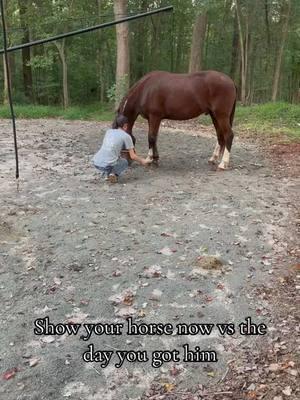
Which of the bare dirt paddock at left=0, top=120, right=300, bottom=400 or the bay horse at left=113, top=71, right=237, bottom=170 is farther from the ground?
the bay horse at left=113, top=71, right=237, bottom=170

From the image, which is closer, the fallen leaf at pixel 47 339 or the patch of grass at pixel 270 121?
the fallen leaf at pixel 47 339

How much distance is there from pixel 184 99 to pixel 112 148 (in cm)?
175

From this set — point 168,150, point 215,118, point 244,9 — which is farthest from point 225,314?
point 244,9

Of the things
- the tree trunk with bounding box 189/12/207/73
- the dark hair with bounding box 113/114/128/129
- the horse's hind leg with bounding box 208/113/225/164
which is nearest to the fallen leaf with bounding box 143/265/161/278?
the dark hair with bounding box 113/114/128/129

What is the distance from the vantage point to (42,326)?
12.1 ft

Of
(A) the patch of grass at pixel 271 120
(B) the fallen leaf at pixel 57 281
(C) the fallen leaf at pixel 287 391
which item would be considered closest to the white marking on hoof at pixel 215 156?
(A) the patch of grass at pixel 271 120

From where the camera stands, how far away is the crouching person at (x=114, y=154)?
720 cm

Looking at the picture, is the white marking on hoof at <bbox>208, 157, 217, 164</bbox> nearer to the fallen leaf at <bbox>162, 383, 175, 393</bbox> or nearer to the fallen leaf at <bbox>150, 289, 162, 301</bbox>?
the fallen leaf at <bbox>150, 289, 162, 301</bbox>

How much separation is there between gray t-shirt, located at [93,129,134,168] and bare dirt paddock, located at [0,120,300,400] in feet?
1.27

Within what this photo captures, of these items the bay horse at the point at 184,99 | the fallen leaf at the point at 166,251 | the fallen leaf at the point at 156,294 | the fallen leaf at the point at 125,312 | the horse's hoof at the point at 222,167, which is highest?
the bay horse at the point at 184,99

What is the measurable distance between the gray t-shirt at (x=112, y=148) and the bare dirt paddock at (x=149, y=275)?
1.27ft

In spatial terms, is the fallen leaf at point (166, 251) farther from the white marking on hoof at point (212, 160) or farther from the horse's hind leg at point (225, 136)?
the white marking on hoof at point (212, 160)

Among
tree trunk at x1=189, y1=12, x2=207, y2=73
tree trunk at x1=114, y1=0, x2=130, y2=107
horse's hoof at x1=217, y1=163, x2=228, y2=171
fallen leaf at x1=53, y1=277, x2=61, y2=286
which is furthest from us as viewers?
tree trunk at x1=189, y1=12, x2=207, y2=73

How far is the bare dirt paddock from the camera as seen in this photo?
10.3 feet
